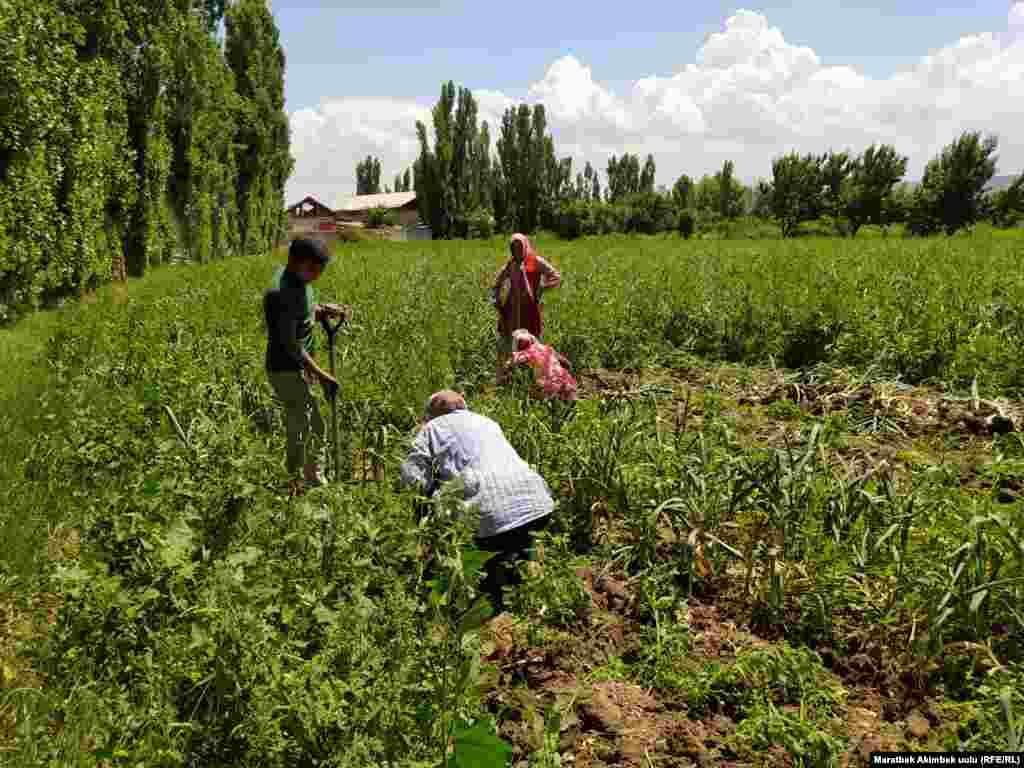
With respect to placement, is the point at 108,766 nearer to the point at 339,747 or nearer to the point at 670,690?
the point at 339,747

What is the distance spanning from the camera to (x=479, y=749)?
6.63ft

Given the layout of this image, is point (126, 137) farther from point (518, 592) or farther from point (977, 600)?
point (977, 600)

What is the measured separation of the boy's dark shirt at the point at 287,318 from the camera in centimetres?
433

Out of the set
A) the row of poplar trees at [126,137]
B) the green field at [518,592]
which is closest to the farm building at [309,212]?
the row of poplar trees at [126,137]

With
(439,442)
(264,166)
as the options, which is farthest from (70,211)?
(264,166)

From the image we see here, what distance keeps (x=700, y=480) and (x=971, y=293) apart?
6847 mm

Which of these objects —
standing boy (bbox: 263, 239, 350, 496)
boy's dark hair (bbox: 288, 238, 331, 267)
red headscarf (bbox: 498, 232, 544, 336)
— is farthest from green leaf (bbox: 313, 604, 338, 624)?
red headscarf (bbox: 498, 232, 544, 336)

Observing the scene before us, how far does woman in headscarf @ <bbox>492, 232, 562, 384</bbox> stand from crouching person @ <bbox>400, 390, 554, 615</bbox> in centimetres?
292

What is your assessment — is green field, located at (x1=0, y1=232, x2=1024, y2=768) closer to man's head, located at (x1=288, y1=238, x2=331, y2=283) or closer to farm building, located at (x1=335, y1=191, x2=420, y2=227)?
man's head, located at (x1=288, y1=238, x2=331, y2=283)

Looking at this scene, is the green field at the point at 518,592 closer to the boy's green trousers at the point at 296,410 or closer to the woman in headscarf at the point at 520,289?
the boy's green trousers at the point at 296,410

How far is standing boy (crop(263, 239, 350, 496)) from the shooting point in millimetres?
4297

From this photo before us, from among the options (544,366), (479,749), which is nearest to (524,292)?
(544,366)

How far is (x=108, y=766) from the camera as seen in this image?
2039 millimetres

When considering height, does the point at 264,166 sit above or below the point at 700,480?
above
